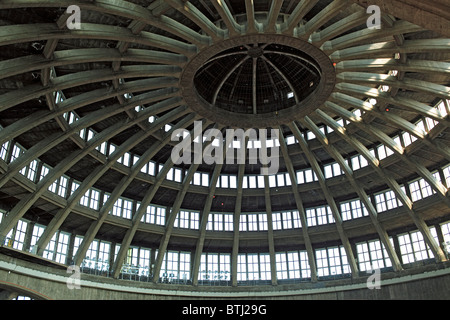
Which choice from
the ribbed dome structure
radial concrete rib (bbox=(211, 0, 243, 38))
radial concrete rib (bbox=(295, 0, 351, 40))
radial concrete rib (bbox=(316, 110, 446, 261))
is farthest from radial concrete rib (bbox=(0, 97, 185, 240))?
radial concrete rib (bbox=(316, 110, 446, 261))

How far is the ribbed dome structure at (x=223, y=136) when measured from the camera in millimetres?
26062

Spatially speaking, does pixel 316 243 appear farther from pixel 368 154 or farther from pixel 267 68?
pixel 267 68

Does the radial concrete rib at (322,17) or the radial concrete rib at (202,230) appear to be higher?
the radial concrete rib at (322,17)

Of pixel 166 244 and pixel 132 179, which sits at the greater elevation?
pixel 132 179

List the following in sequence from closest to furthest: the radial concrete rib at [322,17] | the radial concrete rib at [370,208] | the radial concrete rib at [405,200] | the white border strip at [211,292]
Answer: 1. the radial concrete rib at [322,17]
2. the white border strip at [211,292]
3. the radial concrete rib at [405,200]
4. the radial concrete rib at [370,208]

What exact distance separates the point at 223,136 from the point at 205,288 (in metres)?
14.7

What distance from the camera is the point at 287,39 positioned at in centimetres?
2681

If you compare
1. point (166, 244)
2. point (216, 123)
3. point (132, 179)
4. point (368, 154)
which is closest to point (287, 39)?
point (216, 123)

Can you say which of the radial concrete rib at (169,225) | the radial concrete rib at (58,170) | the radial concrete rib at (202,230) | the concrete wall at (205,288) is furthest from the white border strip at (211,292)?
the radial concrete rib at (58,170)

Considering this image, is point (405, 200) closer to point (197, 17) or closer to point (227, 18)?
point (227, 18)

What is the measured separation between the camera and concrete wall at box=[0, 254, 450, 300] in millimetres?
34531

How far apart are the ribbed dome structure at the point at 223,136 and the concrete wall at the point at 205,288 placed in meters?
1.16

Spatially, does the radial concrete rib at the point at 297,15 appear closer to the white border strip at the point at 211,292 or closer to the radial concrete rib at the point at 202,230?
the radial concrete rib at the point at 202,230
